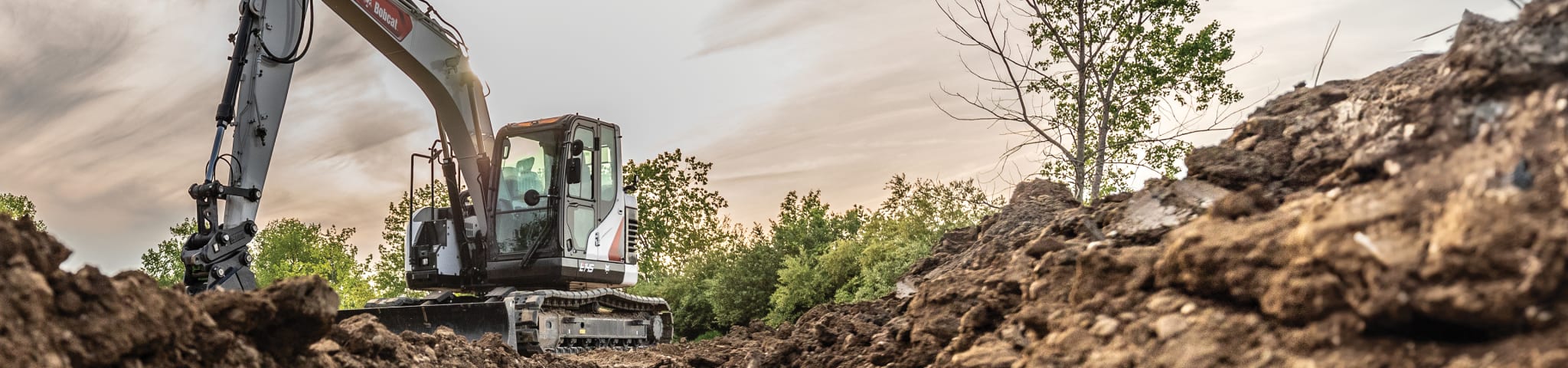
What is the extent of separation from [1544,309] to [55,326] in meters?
4.19

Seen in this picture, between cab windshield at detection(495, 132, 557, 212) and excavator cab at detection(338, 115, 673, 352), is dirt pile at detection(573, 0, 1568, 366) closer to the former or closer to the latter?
excavator cab at detection(338, 115, 673, 352)

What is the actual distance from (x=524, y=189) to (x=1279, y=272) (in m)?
11.0

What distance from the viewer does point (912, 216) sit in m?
18.5

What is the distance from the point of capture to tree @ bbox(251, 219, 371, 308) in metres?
38.0

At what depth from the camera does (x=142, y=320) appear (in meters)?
3.46

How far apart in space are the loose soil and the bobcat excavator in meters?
6.85

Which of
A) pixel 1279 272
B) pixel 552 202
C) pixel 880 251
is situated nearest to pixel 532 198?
pixel 552 202

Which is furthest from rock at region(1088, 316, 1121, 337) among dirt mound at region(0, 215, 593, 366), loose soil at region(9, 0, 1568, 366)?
dirt mound at region(0, 215, 593, 366)

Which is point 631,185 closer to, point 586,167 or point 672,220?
point 586,167

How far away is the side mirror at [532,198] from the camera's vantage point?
12.5 m

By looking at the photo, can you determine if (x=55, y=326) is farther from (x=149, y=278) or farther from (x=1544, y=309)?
(x=1544, y=309)

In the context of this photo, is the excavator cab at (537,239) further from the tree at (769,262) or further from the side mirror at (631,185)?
the tree at (769,262)

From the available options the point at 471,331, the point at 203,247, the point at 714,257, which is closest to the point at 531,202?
the point at 471,331

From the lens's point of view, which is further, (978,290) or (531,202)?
(531,202)
